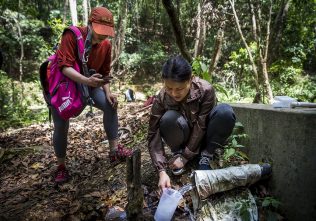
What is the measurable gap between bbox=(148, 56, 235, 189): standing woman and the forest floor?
0.29 metres

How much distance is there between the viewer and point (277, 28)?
23.1ft

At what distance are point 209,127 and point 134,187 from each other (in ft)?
2.94

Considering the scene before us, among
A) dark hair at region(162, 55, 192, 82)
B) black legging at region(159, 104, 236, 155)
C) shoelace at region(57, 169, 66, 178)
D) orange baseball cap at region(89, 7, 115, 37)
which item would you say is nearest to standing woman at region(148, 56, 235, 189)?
black legging at region(159, 104, 236, 155)

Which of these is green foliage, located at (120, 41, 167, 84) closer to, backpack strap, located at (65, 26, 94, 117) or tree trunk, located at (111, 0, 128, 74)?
tree trunk, located at (111, 0, 128, 74)

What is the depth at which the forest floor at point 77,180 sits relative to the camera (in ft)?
9.08

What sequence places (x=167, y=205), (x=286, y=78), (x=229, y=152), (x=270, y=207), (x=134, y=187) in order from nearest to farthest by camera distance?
(x=134, y=187) < (x=167, y=205) < (x=270, y=207) < (x=229, y=152) < (x=286, y=78)

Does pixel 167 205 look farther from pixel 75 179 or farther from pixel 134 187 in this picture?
pixel 75 179

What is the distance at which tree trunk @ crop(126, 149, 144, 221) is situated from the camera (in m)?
2.23

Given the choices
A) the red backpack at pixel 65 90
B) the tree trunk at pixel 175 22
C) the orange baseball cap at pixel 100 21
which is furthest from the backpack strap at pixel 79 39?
the tree trunk at pixel 175 22

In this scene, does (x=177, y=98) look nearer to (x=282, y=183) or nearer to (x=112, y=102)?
(x=112, y=102)

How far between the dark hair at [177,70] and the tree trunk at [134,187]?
0.66 m

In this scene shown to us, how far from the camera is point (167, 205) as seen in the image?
2418 mm

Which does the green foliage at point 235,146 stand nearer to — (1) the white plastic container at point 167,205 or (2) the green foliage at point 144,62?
(1) the white plastic container at point 167,205

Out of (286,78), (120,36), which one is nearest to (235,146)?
(286,78)
